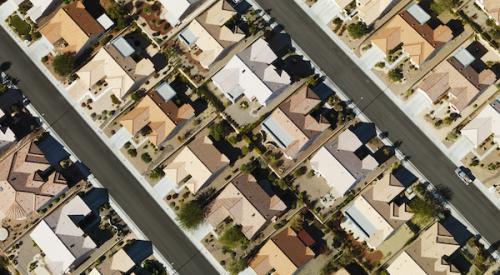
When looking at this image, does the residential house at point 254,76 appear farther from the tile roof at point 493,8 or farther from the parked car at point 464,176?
the tile roof at point 493,8

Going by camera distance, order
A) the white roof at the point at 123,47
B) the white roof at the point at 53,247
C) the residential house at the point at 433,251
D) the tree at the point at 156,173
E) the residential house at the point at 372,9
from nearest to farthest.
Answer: the residential house at the point at 433,251 → the white roof at the point at 53,247 → the residential house at the point at 372,9 → the tree at the point at 156,173 → the white roof at the point at 123,47

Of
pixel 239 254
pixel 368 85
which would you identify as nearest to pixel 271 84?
pixel 368 85

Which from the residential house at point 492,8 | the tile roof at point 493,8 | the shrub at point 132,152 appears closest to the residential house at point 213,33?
the shrub at point 132,152

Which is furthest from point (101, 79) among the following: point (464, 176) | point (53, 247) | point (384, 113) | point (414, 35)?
point (464, 176)

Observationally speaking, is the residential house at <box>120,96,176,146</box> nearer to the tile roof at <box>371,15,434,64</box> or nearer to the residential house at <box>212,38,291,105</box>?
the residential house at <box>212,38,291,105</box>

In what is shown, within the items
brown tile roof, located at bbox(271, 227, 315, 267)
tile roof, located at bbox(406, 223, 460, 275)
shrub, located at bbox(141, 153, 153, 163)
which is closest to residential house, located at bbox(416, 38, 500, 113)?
tile roof, located at bbox(406, 223, 460, 275)
